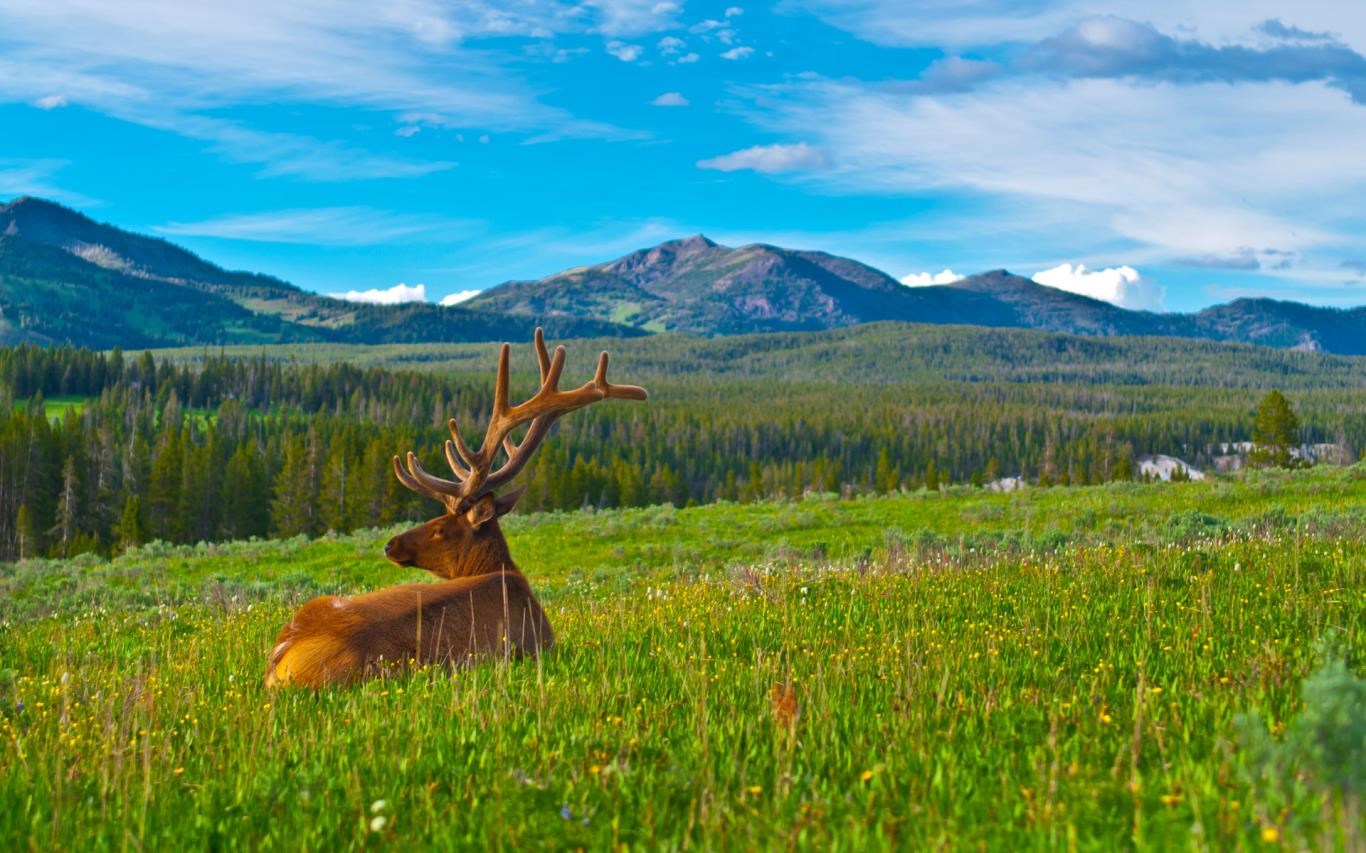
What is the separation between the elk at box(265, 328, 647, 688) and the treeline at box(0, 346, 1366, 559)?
74713 millimetres

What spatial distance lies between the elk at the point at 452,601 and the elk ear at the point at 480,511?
0.01 m

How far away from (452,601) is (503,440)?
8.84ft

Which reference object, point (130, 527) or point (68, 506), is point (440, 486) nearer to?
point (130, 527)

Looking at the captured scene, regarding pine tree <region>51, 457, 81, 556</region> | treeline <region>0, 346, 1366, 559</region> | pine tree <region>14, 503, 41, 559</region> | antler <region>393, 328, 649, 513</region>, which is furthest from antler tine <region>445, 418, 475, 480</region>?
pine tree <region>51, 457, 81, 556</region>

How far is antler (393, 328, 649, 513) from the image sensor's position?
1000 cm

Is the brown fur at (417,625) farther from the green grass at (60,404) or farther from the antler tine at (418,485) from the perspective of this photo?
the green grass at (60,404)

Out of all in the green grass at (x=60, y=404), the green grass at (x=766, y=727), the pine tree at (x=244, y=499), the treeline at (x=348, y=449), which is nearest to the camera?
the green grass at (x=766, y=727)

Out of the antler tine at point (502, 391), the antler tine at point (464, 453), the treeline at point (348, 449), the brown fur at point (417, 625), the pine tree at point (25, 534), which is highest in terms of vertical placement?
the antler tine at point (502, 391)

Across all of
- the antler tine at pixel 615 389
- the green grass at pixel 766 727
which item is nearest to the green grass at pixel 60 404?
the antler tine at pixel 615 389

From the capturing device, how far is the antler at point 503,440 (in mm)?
10000

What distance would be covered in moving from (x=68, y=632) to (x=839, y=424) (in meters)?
178

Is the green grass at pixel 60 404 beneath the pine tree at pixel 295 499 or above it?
above

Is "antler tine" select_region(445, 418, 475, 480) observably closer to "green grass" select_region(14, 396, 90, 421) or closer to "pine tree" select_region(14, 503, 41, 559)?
"pine tree" select_region(14, 503, 41, 559)

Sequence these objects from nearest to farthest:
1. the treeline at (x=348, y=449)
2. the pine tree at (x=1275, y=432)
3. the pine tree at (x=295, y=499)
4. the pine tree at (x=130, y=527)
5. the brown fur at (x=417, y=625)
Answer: the brown fur at (x=417, y=625) < the pine tree at (x=1275, y=432) < the pine tree at (x=130, y=527) < the treeline at (x=348, y=449) < the pine tree at (x=295, y=499)
